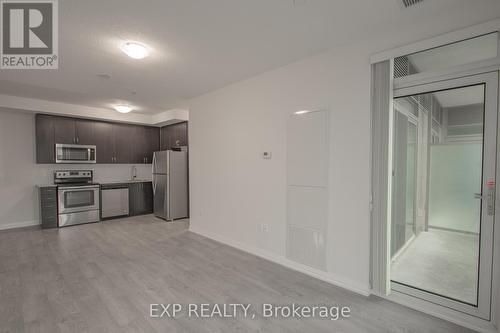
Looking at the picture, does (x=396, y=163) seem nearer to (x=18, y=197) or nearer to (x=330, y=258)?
(x=330, y=258)

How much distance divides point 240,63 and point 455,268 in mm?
3567

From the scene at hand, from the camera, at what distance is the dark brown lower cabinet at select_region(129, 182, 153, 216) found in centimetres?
642

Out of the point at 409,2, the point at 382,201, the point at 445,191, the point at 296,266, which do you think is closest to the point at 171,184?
the point at 296,266

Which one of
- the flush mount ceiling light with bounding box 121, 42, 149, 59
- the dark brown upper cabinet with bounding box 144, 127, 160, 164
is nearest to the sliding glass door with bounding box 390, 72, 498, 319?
the flush mount ceiling light with bounding box 121, 42, 149, 59

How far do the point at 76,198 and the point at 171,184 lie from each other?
214 cm

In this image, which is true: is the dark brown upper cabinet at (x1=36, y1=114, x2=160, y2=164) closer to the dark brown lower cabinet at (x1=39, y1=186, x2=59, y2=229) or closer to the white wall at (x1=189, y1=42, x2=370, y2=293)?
the dark brown lower cabinet at (x1=39, y1=186, x2=59, y2=229)

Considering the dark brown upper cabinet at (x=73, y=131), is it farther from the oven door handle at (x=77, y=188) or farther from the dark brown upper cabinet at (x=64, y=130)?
the oven door handle at (x=77, y=188)

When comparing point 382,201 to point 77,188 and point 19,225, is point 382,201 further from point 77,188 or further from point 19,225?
point 19,225

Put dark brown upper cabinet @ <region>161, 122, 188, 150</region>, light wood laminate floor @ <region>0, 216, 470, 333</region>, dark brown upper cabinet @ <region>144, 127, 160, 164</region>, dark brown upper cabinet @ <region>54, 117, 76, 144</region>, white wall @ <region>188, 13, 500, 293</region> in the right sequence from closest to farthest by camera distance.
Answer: light wood laminate floor @ <region>0, 216, 470, 333</region> → white wall @ <region>188, 13, 500, 293</region> → dark brown upper cabinet @ <region>54, 117, 76, 144</region> → dark brown upper cabinet @ <region>161, 122, 188, 150</region> → dark brown upper cabinet @ <region>144, 127, 160, 164</region>

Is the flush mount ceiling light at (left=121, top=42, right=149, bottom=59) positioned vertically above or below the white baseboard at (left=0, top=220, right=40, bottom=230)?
above

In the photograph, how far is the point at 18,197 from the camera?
209 inches

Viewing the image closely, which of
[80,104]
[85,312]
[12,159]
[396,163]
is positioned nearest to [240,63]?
[396,163]

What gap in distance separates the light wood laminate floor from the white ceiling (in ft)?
9.01

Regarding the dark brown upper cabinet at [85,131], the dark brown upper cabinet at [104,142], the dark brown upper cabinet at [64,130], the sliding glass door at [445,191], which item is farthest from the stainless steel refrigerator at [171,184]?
the sliding glass door at [445,191]
